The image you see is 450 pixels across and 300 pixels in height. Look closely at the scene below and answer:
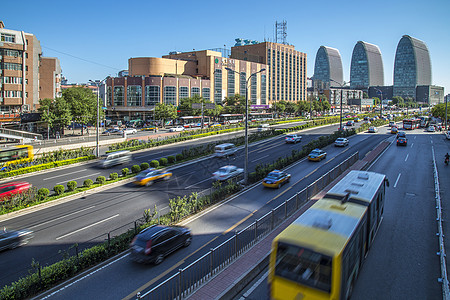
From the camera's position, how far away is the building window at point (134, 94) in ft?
294

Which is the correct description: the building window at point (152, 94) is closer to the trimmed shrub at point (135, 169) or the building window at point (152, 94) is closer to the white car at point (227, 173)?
the trimmed shrub at point (135, 169)

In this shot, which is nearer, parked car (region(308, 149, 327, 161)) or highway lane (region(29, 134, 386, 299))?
highway lane (region(29, 134, 386, 299))

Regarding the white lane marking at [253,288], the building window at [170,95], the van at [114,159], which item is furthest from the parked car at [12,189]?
the building window at [170,95]

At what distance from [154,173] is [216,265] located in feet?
54.5

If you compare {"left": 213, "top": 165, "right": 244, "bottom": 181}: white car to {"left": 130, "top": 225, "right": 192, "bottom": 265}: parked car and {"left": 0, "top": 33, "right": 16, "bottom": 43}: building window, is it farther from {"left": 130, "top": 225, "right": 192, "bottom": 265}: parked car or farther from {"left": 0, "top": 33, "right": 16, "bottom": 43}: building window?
{"left": 0, "top": 33, "right": 16, "bottom": 43}: building window

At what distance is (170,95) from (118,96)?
15.4 m

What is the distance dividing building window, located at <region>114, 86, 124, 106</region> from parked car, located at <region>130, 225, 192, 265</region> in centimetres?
8344

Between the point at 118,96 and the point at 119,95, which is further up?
the point at 119,95

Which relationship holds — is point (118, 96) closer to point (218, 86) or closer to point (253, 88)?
point (218, 86)

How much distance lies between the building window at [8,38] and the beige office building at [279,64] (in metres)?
93.0

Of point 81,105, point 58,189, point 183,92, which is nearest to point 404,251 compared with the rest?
point 58,189

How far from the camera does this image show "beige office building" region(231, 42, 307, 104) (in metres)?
140

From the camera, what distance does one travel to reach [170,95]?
91375mm

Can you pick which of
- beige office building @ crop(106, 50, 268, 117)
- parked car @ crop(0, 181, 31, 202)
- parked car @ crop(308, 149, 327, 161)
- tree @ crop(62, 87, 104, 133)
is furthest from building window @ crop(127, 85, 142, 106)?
parked car @ crop(0, 181, 31, 202)
